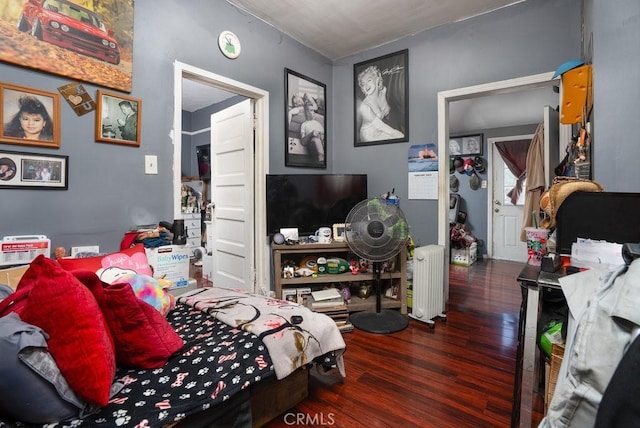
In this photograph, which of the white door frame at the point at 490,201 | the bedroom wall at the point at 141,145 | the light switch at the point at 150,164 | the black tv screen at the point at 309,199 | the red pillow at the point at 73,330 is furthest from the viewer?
the white door frame at the point at 490,201

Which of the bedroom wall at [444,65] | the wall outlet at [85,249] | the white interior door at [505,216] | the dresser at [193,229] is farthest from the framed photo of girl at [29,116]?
the white interior door at [505,216]

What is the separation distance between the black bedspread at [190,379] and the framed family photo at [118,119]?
1251mm

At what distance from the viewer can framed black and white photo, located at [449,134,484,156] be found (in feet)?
18.6

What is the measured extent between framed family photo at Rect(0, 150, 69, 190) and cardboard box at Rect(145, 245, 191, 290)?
0.61m

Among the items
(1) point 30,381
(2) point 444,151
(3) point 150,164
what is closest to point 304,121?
(2) point 444,151

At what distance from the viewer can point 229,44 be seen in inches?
101

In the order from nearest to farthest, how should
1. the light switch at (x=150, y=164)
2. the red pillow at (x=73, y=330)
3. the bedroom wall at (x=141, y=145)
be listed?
the red pillow at (x=73, y=330) → the bedroom wall at (x=141, y=145) → the light switch at (x=150, y=164)

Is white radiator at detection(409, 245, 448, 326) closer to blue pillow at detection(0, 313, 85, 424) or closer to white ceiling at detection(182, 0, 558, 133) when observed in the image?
white ceiling at detection(182, 0, 558, 133)

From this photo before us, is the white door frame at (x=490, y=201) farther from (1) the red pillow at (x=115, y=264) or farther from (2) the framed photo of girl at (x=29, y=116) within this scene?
(2) the framed photo of girl at (x=29, y=116)

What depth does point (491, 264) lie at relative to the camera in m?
5.03

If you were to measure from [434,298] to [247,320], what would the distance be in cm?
179

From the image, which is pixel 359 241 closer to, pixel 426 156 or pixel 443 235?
pixel 443 235

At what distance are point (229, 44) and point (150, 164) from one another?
1.24m

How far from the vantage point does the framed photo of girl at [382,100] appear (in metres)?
3.13
